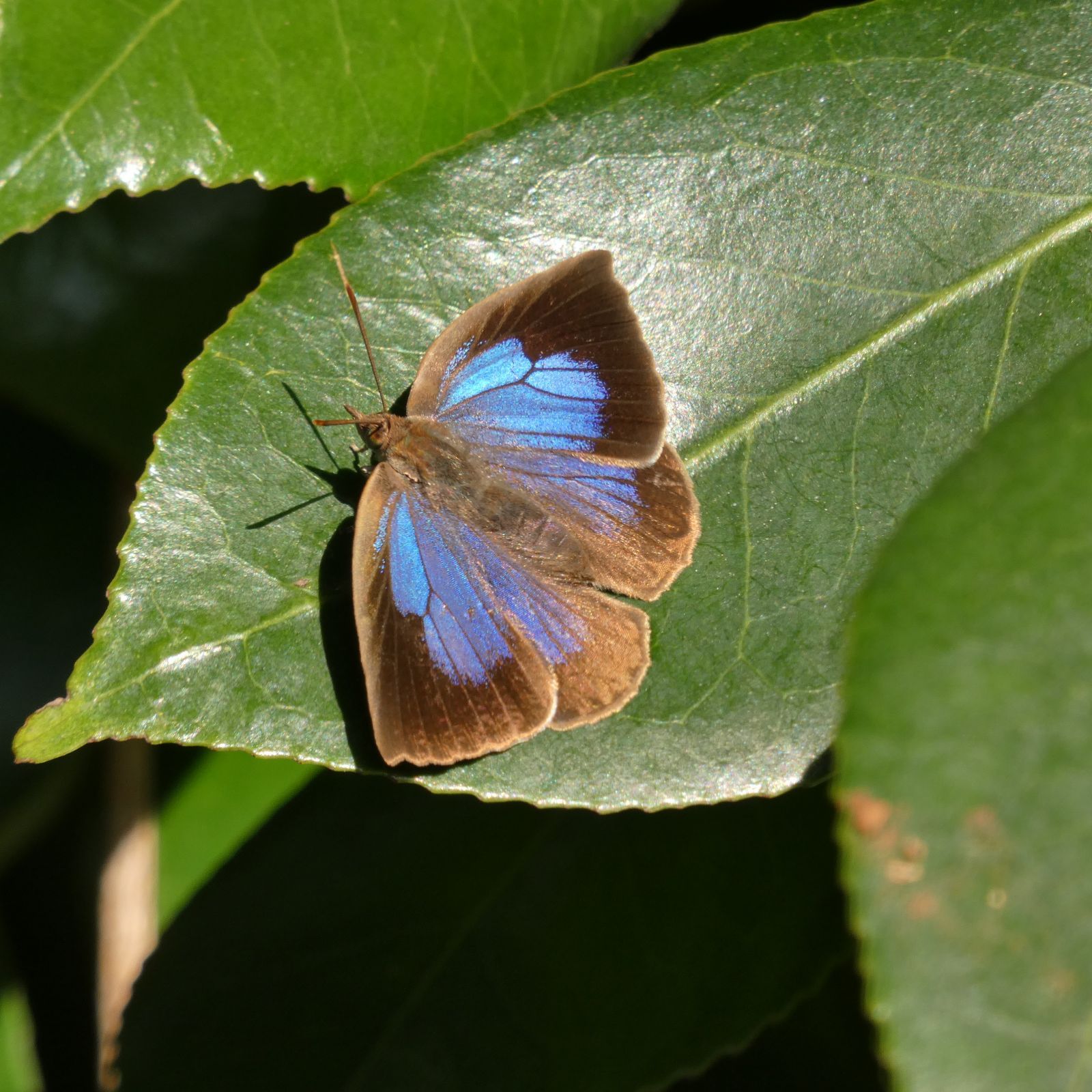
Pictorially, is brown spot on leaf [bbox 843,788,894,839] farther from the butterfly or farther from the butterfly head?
the butterfly head

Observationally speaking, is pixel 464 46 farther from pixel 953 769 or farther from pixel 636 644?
pixel 953 769

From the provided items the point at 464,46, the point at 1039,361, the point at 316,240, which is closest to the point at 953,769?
the point at 1039,361

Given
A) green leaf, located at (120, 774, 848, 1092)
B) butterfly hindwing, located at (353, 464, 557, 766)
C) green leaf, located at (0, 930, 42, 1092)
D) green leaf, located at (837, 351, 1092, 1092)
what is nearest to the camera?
green leaf, located at (837, 351, 1092, 1092)

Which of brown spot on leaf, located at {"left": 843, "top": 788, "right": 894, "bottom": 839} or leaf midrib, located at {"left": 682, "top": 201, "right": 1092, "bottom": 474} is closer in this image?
brown spot on leaf, located at {"left": 843, "top": 788, "right": 894, "bottom": 839}

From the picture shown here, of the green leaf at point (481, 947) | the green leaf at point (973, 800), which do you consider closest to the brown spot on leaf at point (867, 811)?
the green leaf at point (973, 800)

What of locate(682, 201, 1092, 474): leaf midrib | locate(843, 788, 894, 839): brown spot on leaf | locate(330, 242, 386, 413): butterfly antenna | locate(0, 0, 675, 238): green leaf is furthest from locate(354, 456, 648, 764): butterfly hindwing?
locate(843, 788, 894, 839): brown spot on leaf

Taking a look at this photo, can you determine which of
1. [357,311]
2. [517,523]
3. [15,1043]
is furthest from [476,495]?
[15,1043]
